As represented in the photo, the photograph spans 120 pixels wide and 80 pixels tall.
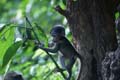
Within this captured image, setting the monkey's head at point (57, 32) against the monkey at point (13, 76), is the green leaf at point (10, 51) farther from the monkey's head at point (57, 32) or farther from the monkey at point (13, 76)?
the monkey at point (13, 76)

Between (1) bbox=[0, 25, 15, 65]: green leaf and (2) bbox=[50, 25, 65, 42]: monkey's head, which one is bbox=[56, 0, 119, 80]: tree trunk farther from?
(1) bbox=[0, 25, 15, 65]: green leaf

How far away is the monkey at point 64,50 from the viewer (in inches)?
125

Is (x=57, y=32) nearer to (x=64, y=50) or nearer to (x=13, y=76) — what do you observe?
(x=64, y=50)

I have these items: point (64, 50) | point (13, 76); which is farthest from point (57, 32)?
point (13, 76)

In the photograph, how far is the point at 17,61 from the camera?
19.0 feet

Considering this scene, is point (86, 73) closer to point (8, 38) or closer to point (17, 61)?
point (8, 38)

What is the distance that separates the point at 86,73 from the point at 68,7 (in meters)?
0.44

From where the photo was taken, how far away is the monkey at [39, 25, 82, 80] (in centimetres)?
319

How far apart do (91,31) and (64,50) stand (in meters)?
0.21

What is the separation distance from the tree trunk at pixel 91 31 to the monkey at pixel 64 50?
0.08 meters

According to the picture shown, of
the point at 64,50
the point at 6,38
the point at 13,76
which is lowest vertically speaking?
the point at 13,76

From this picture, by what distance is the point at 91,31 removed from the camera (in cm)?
326

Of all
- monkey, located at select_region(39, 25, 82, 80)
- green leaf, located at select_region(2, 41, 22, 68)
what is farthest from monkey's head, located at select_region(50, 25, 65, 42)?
green leaf, located at select_region(2, 41, 22, 68)

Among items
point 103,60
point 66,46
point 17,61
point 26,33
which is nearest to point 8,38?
point 26,33
